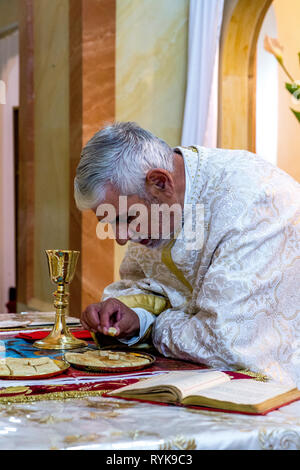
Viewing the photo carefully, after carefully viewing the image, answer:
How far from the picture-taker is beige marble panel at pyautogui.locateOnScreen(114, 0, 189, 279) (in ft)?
17.0

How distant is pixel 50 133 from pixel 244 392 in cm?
458

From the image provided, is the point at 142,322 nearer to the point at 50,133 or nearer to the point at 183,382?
the point at 183,382

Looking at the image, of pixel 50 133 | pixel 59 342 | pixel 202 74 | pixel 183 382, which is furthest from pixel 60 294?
pixel 50 133

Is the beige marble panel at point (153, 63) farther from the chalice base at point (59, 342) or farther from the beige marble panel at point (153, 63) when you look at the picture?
the chalice base at point (59, 342)

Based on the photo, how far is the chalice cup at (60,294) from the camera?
2.26 metres

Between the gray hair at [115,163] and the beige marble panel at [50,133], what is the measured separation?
3.09m

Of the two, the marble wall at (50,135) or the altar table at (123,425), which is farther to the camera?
the marble wall at (50,135)

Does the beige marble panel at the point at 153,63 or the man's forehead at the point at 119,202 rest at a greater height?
the beige marble panel at the point at 153,63

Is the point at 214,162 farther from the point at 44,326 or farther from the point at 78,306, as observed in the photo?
the point at 78,306

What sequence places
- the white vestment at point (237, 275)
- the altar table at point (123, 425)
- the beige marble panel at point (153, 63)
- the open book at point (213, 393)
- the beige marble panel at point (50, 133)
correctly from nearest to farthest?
the altar table at point (123, 425) < the open book at point (213, 393) < the white vestment at point (237, 275) < the beige marble panel at point (153, 63) < the beige marble panel at point (50, 133)

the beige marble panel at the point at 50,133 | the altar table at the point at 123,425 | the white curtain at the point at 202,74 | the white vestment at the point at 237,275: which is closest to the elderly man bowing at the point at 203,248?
the white vestment at the point at 237,275

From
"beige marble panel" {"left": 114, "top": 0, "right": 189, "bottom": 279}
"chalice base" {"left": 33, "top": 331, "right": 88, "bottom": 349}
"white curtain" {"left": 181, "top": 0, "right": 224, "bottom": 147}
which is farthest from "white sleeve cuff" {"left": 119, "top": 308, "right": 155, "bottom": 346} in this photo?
"beige marble panel" {"left": 114, "top": 0, "right": 189, "bottom": 279}

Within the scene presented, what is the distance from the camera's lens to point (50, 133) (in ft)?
19.1

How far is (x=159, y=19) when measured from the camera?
17.4 feet
